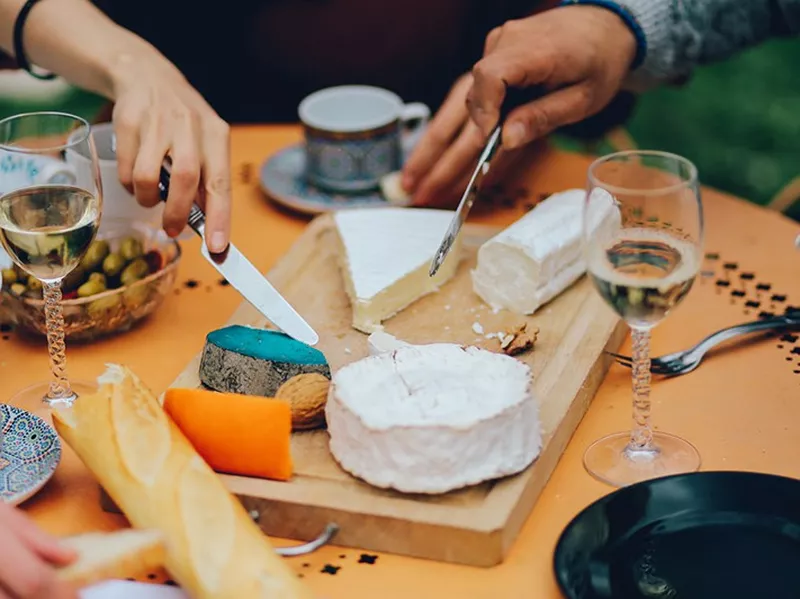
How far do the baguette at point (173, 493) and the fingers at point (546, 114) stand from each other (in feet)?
2.57

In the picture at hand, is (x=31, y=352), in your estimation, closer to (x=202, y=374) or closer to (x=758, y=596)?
(x=202, y=374)

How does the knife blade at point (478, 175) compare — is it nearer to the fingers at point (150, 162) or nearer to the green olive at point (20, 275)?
the fingers at point (150, 162)

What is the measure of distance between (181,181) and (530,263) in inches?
19.7

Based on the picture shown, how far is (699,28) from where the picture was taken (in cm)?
200

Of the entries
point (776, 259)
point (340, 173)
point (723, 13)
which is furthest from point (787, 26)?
point (340, 173)

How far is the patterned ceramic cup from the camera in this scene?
202cm

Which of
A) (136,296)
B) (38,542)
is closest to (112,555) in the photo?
(38,542)

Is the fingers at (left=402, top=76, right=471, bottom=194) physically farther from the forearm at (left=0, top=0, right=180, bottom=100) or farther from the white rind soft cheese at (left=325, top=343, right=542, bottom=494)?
the white rind soft cheese at (left=325, top=343, right=542, bottom=494)

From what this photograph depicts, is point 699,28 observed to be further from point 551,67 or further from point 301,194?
point 301,194

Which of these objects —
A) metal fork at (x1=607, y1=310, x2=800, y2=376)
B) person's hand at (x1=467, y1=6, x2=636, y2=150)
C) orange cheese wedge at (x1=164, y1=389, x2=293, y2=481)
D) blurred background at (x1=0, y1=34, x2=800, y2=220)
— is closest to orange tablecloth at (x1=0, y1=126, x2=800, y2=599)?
metal fork at (x1=607, y1=310, x2=800, y2=376)

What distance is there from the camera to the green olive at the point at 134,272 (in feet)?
5.27

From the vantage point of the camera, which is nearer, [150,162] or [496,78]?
[150,162]

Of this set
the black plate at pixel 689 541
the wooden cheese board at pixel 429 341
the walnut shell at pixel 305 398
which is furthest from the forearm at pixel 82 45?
the black plate at pixel 689 541

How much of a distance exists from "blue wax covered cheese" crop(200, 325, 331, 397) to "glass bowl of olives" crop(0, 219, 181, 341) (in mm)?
202
